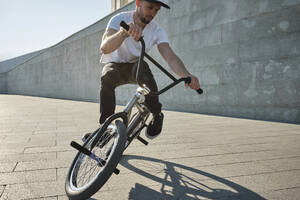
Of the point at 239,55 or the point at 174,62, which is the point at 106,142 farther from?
the point at 239,55

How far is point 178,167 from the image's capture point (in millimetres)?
3229

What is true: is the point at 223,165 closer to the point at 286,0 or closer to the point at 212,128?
the point at 212,128

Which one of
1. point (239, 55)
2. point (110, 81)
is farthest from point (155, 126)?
point (239, 55)

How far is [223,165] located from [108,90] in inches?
59.1

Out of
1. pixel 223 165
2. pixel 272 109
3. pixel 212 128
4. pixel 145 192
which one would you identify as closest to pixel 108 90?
pixel 145 192

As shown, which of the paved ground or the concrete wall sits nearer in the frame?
the paved ground

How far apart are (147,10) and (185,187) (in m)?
1.58

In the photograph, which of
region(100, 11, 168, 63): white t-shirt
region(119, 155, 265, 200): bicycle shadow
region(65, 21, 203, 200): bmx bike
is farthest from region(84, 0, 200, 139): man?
region(119, 155, 265, 200): bicycle shadow

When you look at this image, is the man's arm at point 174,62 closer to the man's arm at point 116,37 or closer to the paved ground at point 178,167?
the man's arm at point 116,37

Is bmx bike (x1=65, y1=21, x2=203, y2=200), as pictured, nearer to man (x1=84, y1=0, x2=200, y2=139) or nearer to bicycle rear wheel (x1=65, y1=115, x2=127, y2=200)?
bicycle rear wheel (x1=65, y1=115, x2=127, y2=200)

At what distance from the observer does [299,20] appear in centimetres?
672

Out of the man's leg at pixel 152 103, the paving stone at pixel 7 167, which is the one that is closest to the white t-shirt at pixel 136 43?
the man's leg at pixel 152 103

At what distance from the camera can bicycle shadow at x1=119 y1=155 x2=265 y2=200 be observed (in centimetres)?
236

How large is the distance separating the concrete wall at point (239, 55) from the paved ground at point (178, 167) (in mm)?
1966
